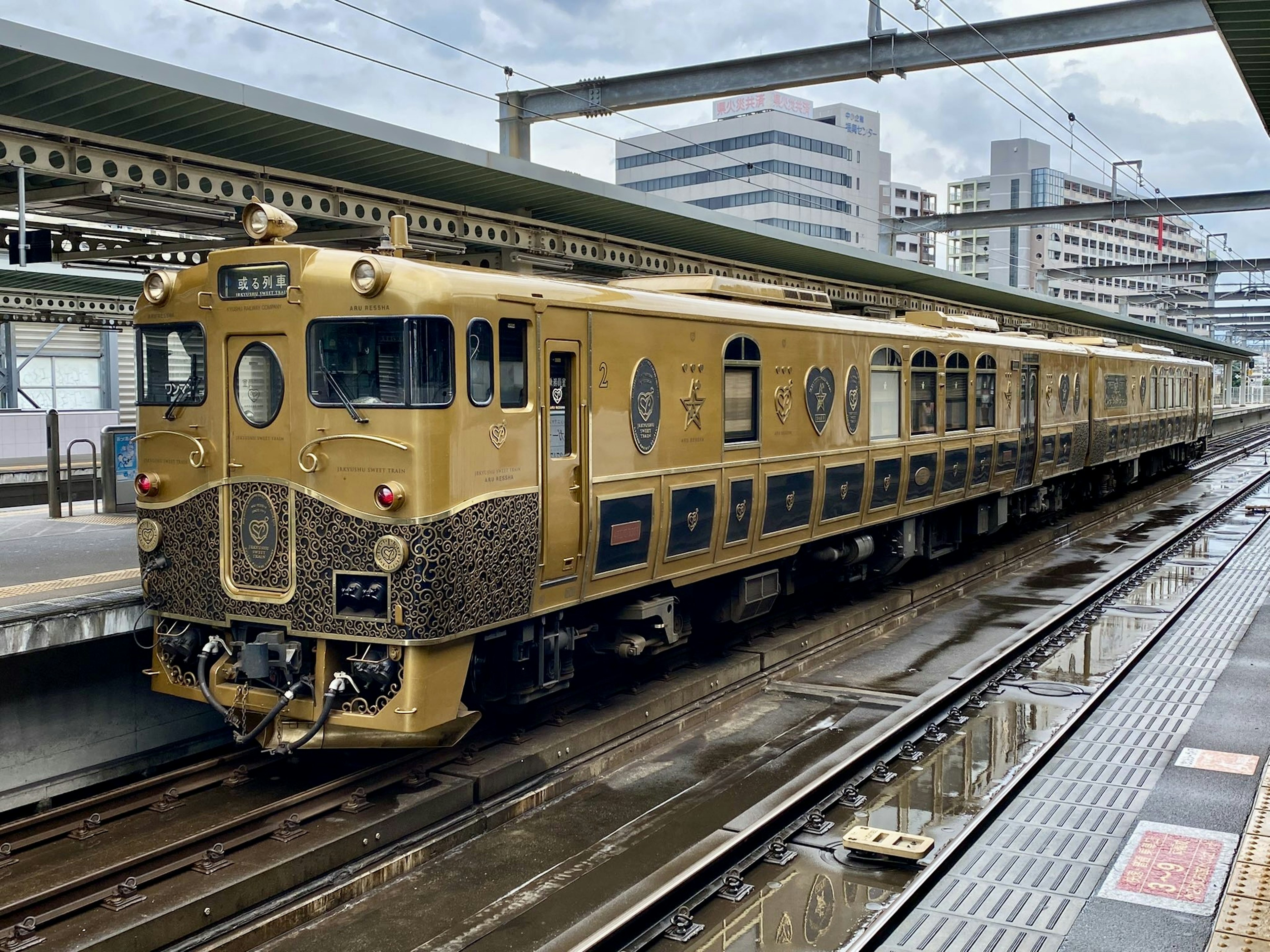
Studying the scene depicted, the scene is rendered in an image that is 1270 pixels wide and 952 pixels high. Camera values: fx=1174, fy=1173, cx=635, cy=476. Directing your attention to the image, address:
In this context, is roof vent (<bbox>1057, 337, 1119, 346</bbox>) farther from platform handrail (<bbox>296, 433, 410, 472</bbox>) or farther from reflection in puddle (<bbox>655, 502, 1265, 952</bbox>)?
platform handrail (<bbox>296, 433, 410, 472</bbox>)

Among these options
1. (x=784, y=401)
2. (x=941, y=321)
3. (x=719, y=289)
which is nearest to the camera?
(x=719, y=289)

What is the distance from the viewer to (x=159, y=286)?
8.02 meters

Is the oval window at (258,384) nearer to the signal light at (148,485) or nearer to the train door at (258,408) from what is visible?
the train door at (258,408)

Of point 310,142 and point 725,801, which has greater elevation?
point 310,142

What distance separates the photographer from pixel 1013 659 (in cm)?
1134

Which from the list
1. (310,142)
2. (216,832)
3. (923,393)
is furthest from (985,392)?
(216,832)

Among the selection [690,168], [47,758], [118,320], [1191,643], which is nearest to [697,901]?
[47,758]

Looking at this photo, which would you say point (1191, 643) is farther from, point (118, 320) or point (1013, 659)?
point (118, 320)

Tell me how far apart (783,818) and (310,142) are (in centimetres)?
673

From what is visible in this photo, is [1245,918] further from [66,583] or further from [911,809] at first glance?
[66,583]

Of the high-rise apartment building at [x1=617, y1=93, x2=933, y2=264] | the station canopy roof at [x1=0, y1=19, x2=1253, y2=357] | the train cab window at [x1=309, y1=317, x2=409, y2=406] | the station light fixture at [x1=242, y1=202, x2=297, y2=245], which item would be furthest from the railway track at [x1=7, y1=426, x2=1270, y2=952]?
the high-rise apartment building at [x1=617, y1=93, x2=933, y2=264]

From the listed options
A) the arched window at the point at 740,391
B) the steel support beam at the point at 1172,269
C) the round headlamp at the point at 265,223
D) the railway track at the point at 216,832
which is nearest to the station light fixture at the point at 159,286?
the round headlamp at the point at 265,223

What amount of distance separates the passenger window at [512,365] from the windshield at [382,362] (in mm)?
530

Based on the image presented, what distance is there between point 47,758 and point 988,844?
621 cm
